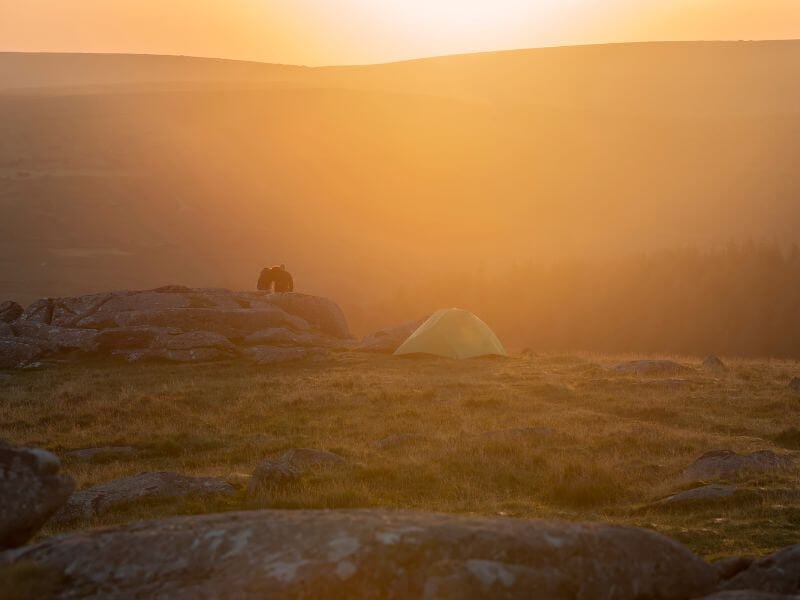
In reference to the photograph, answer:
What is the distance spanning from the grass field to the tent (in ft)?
3.42

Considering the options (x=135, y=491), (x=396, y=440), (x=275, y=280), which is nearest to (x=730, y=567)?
(x=135, y=491)

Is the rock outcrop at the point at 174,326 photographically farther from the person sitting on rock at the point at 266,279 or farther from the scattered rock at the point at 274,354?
the person sitting on rock at the point at 266,279

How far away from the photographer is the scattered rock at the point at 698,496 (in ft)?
38.2

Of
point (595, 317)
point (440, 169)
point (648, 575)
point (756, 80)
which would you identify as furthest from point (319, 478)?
point (756, 80)

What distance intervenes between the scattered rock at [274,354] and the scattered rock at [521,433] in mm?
13457

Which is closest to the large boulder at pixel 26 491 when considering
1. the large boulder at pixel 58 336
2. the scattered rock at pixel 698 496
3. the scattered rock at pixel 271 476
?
the scattered rock at pixel 271 476

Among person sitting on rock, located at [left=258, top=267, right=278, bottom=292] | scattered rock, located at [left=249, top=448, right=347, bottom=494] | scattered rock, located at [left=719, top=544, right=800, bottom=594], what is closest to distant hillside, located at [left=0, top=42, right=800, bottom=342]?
person sitting on rock, located at [left=258, top=267, right=278, bottom=292]

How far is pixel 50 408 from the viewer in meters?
21.2

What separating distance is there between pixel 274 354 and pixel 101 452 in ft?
43.4

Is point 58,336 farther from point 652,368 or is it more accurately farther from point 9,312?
point 652,368

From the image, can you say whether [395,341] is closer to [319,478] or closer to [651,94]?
[319,478]

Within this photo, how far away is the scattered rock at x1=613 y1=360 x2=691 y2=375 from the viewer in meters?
26.1

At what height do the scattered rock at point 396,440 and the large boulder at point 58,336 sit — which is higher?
the large boulder at point 58,336

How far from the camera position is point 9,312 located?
34125 millimetres
